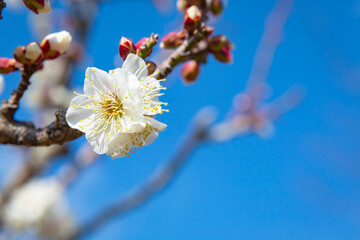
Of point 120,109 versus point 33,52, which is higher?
point 33,52

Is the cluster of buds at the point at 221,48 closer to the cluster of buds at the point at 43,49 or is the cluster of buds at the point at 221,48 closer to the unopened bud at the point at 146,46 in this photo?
the unopened bud at the point at 146,46

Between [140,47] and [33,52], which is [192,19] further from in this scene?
[33,52]

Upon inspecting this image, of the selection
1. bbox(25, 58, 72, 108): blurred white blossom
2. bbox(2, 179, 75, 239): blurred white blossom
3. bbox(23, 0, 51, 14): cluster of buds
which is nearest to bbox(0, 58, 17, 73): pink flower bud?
bbox(23, 0, 51, 14): cluster of buds

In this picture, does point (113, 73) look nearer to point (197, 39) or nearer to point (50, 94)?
point (197, 39)

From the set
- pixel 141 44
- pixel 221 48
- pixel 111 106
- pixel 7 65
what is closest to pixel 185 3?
pixel 221 48

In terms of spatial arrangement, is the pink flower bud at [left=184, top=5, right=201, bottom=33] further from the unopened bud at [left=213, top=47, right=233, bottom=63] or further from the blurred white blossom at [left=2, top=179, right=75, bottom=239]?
the blurred white blossom at [left=2, top=179, right=75, bottom=239]
